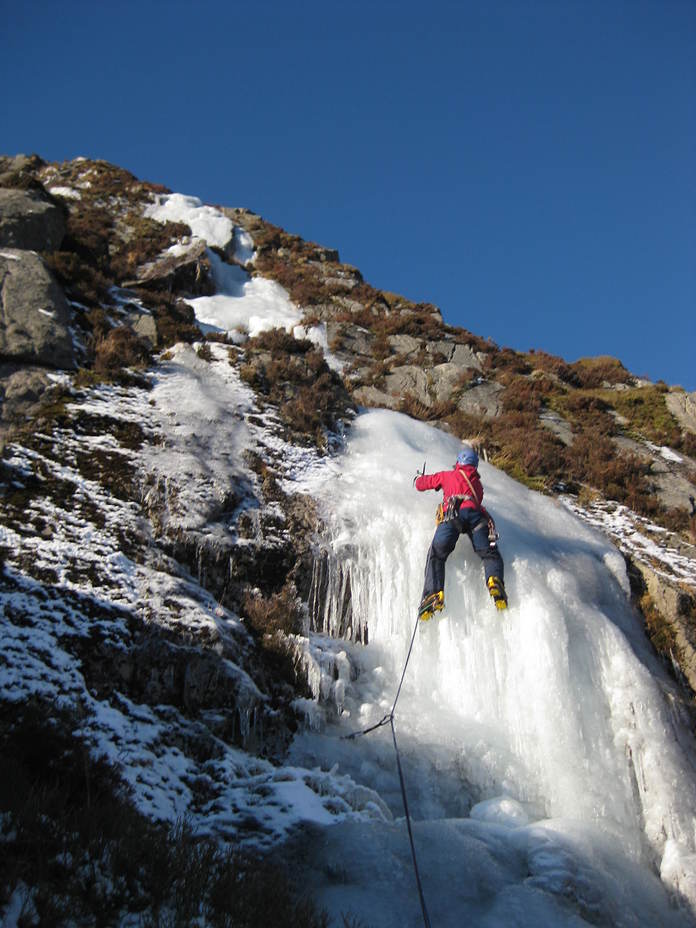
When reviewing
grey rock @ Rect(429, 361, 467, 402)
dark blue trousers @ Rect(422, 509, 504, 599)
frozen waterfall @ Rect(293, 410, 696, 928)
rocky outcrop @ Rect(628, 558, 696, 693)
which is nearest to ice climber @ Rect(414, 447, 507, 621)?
dark blue trousers @ Rect(422, 509, 504, 599)

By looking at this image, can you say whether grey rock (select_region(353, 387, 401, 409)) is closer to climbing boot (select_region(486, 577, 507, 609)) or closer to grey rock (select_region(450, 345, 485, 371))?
grey rock (select_region(450, 345, 485, 371))

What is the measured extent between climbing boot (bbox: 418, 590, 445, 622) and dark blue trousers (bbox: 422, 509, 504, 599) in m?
0.08

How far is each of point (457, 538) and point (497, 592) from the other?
0.92 meters

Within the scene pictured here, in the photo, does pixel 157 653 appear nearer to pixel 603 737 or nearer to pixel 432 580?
pixel 432 580

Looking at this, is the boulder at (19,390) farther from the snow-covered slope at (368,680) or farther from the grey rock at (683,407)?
the grey rock at (683,407)

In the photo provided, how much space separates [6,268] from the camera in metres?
12.5

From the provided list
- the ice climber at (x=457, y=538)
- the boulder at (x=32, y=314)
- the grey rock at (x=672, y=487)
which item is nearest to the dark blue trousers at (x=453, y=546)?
the ice climber at (x=457, y=538)

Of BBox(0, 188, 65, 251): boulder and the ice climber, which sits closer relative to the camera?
the ice climber

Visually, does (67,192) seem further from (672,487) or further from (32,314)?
(672,487)

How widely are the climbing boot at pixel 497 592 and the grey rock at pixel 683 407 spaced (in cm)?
1085

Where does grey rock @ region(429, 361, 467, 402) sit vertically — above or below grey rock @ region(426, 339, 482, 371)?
below

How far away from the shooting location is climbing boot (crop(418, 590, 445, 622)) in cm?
820

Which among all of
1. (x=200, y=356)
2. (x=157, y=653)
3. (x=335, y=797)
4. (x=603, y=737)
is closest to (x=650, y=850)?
(x=603, y=737)

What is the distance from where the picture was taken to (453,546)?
28.3ft
